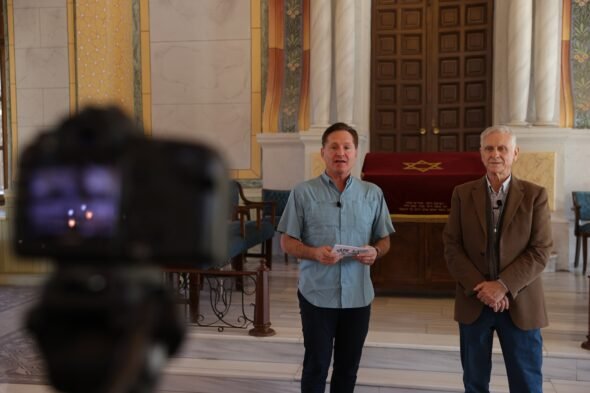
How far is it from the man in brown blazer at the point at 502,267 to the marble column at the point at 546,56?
4.70m

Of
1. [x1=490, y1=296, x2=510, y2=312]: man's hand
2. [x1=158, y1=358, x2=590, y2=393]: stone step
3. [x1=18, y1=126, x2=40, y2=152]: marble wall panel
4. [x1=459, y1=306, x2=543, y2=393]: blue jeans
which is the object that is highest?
[x1=18, y1=126, x2=40, y2=152]: marble wall panel

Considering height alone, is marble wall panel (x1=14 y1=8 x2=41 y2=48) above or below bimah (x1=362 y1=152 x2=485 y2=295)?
above

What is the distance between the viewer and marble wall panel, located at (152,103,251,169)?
877 centimetres

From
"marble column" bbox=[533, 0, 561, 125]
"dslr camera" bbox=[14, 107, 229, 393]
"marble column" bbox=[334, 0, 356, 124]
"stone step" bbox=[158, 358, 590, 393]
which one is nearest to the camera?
"dslr camera" bbox=[14, 107, 229, 393]

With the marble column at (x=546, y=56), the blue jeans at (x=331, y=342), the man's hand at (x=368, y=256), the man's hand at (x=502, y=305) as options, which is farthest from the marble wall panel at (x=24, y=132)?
the man's hand at (x=502, y=305)

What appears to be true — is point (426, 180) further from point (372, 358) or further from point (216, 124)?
point (216, 124)

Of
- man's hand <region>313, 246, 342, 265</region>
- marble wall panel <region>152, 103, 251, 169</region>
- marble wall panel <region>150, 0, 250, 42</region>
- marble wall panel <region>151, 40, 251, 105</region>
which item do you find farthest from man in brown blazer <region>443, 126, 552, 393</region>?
marble wall panel <region>150, 0, 250, 42</region>

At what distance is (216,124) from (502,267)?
20.8ft

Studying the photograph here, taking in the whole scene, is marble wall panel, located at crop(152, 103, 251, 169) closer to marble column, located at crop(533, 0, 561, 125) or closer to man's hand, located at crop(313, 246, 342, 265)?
marble column, located at crop(533, 0, 561, 125)

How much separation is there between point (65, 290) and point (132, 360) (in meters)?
0.10

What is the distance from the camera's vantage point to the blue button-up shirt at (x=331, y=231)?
3088 mm

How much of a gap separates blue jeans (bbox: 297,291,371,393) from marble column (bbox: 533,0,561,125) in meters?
5.13

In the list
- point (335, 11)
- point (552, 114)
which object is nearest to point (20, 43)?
point (335, 11)

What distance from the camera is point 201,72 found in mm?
8828
